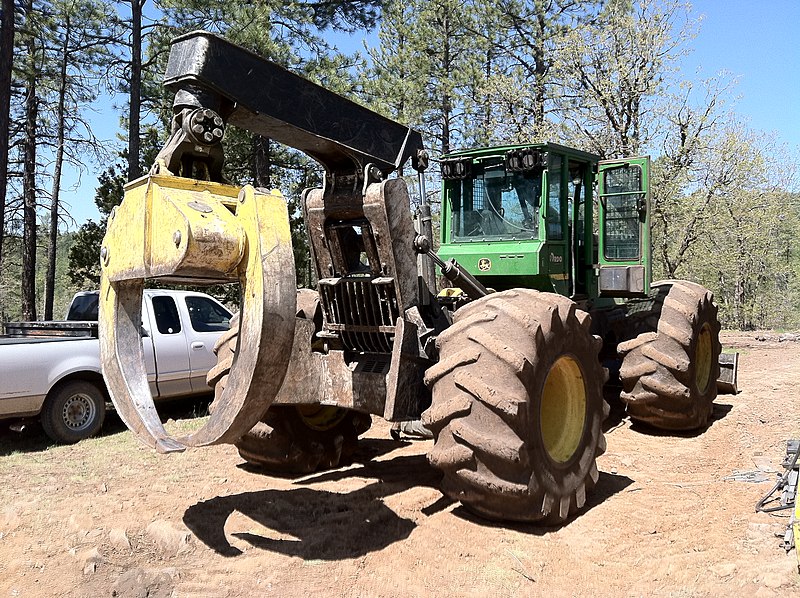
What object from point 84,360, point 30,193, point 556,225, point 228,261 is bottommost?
point 84,360

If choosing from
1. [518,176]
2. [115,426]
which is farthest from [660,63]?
[115,426]

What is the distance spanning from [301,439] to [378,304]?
170 cm

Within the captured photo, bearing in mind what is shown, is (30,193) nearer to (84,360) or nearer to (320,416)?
(84,360)

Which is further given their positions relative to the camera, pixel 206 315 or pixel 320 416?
pixel 206 315

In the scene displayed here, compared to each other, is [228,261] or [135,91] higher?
[135,91]

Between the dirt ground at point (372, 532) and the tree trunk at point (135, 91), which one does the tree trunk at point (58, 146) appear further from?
the dirt ground at point (372, 532)

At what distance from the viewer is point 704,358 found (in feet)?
28.3

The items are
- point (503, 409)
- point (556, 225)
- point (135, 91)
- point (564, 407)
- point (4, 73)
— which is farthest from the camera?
point (135, 91)

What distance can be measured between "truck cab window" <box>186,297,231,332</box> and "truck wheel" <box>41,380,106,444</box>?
1660mm

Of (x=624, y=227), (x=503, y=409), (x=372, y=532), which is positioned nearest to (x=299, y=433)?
(x=372, y=532)

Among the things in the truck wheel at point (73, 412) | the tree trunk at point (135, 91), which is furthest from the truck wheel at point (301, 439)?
the tree trunk at point (135, 91)

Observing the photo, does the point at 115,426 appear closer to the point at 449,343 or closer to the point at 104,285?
the point at 104,285

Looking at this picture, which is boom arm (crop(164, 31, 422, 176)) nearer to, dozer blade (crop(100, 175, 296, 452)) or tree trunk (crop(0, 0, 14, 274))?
dozer blade (crop(100, 175, 296, 452))

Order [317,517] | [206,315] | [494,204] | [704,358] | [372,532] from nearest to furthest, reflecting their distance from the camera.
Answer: [372,532] < [317,517] < [494,204] < [704,358] < [206,315]
